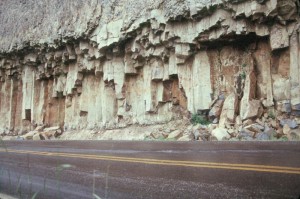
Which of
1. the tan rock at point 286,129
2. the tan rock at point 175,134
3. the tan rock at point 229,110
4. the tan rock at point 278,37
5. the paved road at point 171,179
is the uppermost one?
the tan rock at point 278,37

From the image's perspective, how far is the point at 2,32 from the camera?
106ft

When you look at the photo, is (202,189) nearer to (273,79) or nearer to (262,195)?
(262,195)

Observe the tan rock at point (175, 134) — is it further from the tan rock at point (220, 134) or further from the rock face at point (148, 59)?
the tan rock at point (220, 134)

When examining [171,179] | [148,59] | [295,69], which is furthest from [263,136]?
[148,59]

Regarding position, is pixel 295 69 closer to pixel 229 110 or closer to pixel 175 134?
pixel 229 110

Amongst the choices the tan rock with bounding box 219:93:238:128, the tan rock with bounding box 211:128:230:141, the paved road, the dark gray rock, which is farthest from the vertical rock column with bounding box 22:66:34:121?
the paved road

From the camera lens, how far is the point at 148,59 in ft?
66.2

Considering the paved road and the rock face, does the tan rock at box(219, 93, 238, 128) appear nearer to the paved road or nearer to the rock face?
the rock face

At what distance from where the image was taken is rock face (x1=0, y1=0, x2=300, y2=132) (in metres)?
15.0

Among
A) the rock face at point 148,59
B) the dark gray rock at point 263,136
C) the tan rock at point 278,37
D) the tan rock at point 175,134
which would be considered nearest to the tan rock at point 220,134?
the rock face at point 148,59

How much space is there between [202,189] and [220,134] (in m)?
9.81

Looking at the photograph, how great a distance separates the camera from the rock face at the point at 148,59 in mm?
15023

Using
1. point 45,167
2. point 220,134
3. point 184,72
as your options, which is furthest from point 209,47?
point 45,167

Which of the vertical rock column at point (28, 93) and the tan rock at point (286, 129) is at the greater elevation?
the vertical rock column at point (28, 93)
